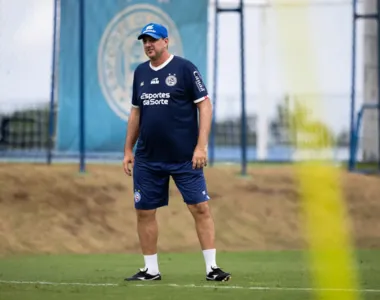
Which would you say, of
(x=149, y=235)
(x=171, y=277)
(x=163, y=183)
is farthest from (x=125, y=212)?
(x=163, y=183)

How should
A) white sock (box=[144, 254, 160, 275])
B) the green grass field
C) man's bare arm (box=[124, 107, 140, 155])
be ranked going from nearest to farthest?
the green grass field
white sock (box=[144, 254, 160, 275])
man's bare arm (box=[124, 107, 140, 155])

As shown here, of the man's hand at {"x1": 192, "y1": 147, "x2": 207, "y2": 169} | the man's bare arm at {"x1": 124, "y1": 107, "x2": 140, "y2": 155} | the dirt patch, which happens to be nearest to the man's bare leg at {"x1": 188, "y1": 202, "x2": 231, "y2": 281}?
the man's hand at {"x1": 192, "y1": 147, "x2": 207, "y2": 169}

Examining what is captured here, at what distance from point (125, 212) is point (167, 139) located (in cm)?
671

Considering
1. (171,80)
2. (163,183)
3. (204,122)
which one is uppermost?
(171,80)

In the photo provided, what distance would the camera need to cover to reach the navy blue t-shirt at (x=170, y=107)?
8109 mm

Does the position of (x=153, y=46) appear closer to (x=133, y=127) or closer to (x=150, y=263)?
(x=133, y=127)

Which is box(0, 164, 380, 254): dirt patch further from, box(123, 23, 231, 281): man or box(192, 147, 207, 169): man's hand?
box(192, 147, 207, 169): man's hand

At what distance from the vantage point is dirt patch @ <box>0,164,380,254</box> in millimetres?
13812

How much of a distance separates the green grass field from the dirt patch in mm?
1358

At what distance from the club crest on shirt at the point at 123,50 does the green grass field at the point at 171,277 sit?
4271 millimetres

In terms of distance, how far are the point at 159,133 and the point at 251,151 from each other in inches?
490

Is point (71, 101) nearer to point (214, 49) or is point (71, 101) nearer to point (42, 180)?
point (42, 180)

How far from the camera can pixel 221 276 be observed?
26.5 ft

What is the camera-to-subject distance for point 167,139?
8180 millimetres
